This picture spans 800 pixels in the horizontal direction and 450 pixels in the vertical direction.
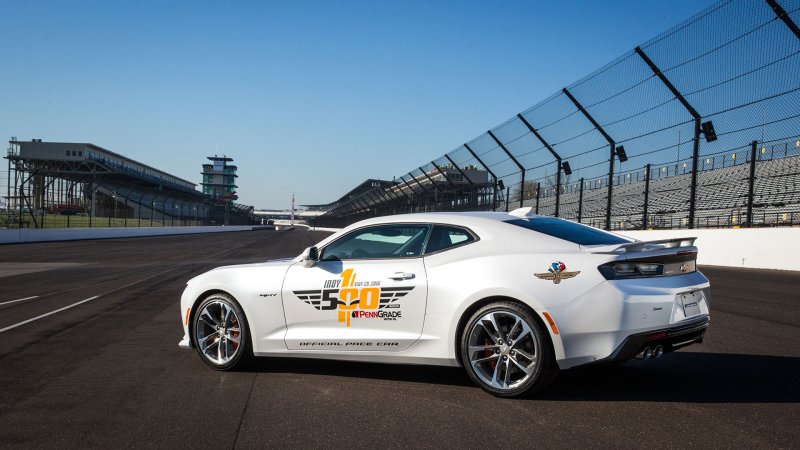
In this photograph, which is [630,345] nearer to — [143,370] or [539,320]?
[539,320]

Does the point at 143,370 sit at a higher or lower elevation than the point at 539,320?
lower

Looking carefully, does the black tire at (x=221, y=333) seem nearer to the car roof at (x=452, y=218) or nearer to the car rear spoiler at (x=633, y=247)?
the car roof at (x=452, y=218)

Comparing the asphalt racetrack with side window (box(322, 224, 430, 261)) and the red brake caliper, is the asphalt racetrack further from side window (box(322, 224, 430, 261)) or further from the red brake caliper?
side window (box(322, 224, 430, 261))

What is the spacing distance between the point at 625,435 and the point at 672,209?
15.2 metres

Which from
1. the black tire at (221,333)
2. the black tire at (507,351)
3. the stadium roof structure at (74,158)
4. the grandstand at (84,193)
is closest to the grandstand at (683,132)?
the black tire at (507,351)

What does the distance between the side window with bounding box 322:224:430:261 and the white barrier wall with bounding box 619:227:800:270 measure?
8.91 m

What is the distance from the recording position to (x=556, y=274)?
4.08m

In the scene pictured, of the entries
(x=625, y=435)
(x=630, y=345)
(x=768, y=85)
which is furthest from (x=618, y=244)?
(x=768, y=85)

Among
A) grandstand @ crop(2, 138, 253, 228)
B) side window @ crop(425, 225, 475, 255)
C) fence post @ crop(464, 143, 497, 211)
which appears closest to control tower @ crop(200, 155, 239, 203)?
grandstand @ crop(2, 138, 253, 228)

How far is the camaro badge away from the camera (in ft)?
13.3

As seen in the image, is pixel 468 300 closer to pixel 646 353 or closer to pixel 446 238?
pixel 446 238

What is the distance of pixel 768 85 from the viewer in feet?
41.4

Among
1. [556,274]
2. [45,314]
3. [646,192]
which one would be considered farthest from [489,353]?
[646,192]

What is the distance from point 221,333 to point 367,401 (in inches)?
65.3
